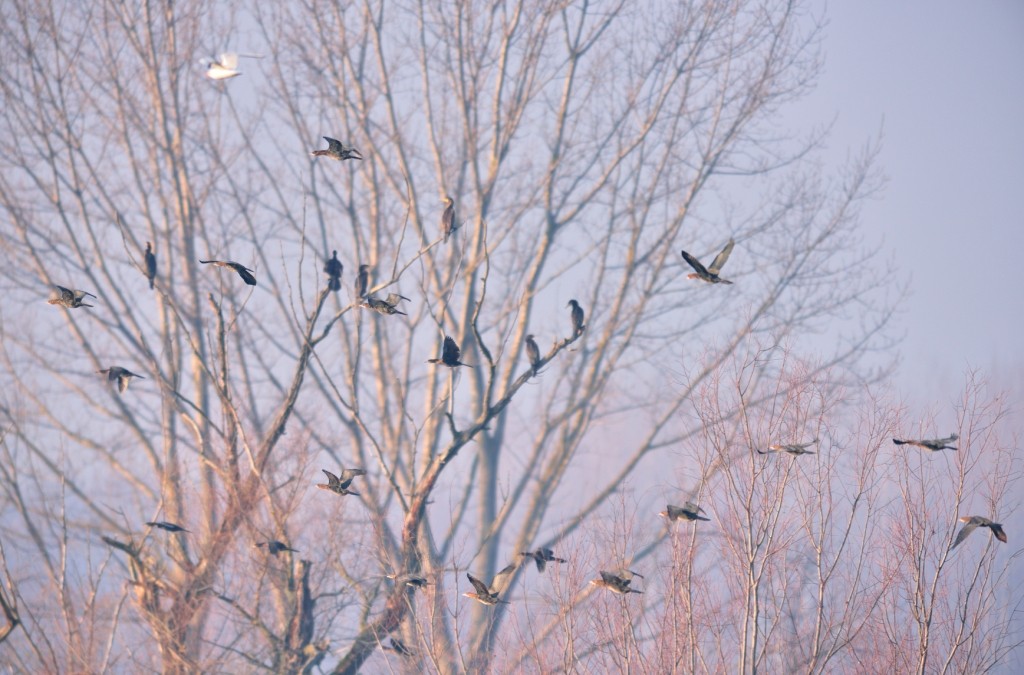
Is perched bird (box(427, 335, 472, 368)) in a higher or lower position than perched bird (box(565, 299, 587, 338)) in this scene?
lower

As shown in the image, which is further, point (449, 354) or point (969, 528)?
point (449, 354)

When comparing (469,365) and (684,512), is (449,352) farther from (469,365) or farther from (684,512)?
(684,512)

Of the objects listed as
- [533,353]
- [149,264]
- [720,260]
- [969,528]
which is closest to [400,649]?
[533,353]

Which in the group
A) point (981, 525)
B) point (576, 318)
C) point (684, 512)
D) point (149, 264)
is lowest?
point (981, 525)

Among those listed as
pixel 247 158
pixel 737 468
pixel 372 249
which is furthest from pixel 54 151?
pixel 737 468

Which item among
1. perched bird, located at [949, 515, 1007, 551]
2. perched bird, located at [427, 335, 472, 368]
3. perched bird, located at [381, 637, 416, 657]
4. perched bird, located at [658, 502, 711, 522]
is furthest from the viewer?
perched bird, located at [381, 637, 416, 657]

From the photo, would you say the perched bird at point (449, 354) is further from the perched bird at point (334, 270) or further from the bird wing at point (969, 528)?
the bird wing at point (969, 528)

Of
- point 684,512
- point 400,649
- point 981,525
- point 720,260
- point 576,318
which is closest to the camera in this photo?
point 981,525

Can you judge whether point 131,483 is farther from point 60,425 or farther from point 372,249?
point 372,249

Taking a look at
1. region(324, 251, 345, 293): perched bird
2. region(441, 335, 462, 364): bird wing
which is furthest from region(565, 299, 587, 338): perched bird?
region(324, 251, 345, 293): perched bird

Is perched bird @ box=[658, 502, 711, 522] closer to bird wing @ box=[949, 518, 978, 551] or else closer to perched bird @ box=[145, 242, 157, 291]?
bird wing @ box=[949, 518, 978, 551]

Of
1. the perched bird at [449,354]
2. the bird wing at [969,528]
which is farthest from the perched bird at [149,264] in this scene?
the bird wing at [969,528]

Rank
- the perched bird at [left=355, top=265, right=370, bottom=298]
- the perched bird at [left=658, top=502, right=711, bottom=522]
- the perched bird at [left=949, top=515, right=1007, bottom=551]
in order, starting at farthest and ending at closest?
the perched bird at [left=355, top=265, right=370, bottom=298], the perched bird at [left=658, top=502, right=711, bottom=522], the perched bird at [left=949, top=515, right=1007, bottom=551]

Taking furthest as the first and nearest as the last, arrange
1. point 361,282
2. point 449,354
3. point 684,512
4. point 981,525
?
point 361,282 < point 449,354 < point 684,512 < point 981,525
